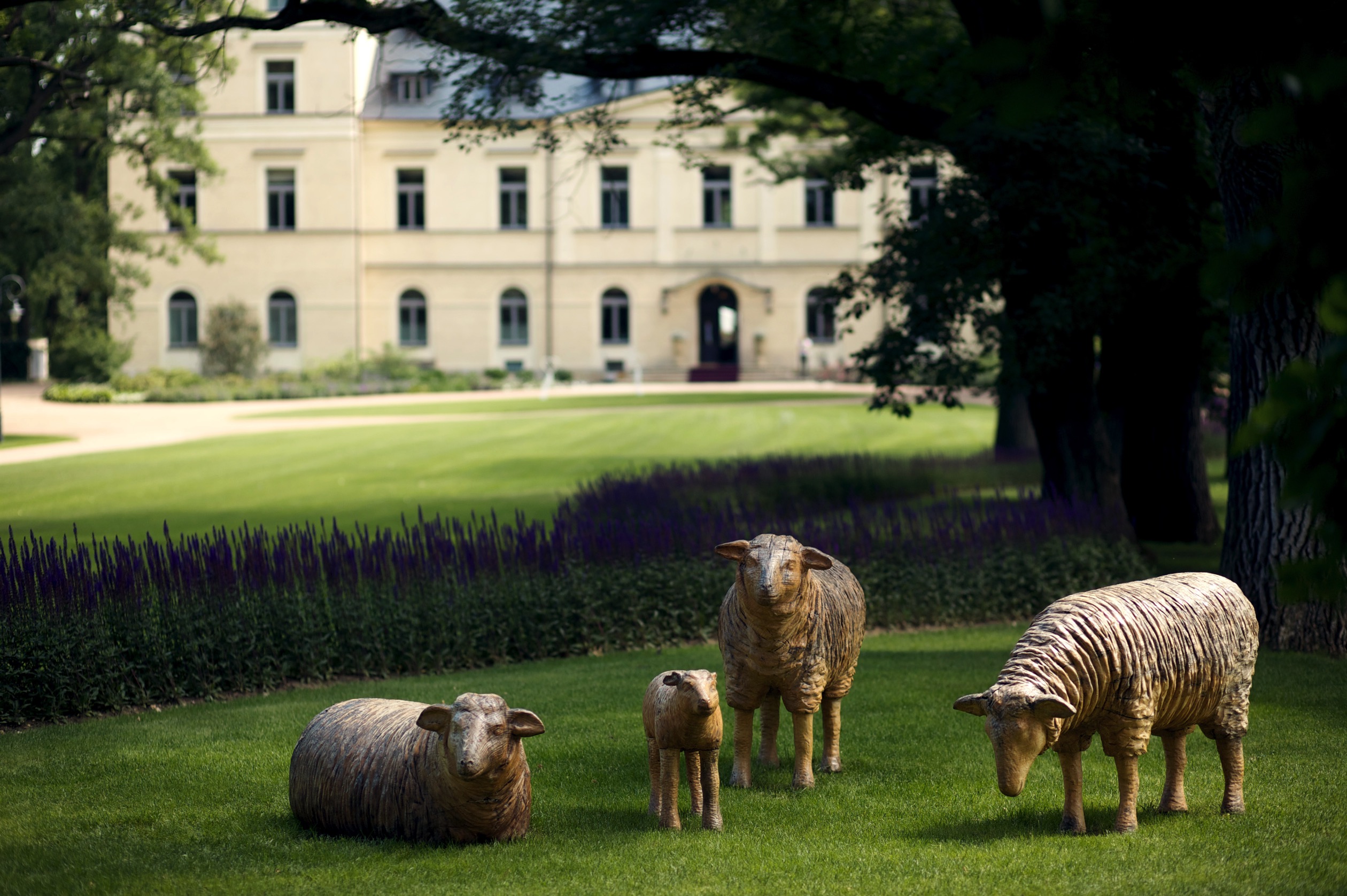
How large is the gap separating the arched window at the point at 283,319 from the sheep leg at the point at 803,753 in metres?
53.1

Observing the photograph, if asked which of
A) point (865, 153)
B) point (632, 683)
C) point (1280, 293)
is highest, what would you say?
point (865, 153)

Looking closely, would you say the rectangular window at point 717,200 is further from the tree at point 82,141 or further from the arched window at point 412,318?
the tree at point 82,141

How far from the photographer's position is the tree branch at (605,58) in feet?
40.7

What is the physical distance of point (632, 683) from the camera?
30.5ft

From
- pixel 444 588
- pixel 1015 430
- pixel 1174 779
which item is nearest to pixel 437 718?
pixel 1174 779

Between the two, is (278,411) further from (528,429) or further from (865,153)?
(865,153)

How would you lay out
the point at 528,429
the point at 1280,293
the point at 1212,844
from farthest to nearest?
the point at 528,429
the point at 1280,293
the point at 1212,844

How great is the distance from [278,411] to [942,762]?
35.1m

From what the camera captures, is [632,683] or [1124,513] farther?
[1124,513]

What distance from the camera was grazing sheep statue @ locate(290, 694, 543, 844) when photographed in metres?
5.36

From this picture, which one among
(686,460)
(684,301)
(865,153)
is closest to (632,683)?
(865,153)

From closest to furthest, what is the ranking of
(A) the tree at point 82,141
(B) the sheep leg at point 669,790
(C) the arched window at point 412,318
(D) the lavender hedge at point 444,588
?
(B) the sheep leg at point 669,790 → (D) the lavender hedge at point 444,588 → (A) the tree at point 82,141 → (C) the arched window at point 412,318

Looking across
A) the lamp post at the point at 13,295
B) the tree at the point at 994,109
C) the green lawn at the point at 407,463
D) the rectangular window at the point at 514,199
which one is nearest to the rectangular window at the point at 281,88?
the rectangular window at the point at 514,199

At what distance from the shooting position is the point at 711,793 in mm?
5820
